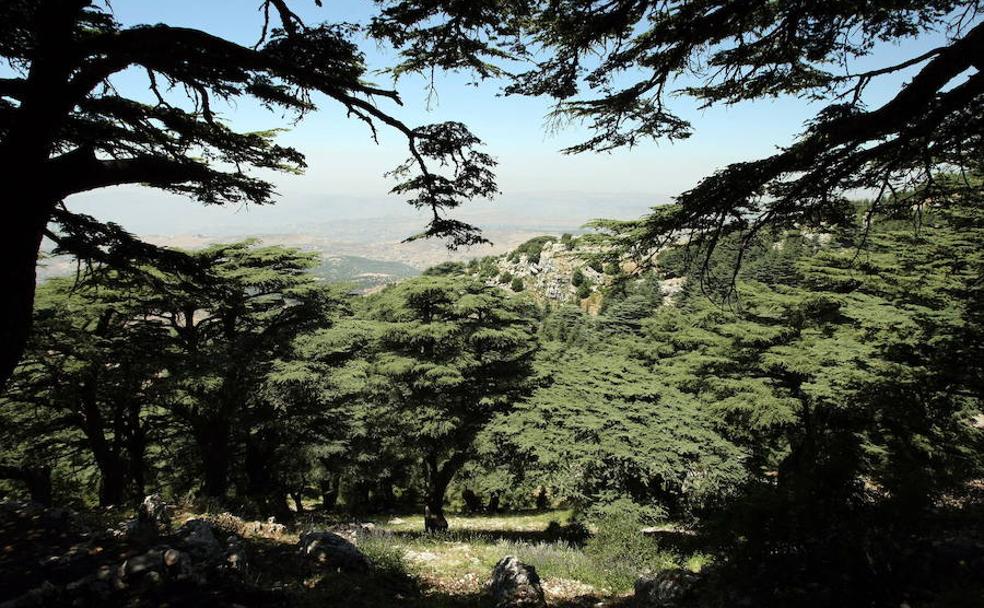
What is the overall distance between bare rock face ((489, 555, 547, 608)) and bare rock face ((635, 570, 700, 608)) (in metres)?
1.60

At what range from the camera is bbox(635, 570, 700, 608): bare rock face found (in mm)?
6289

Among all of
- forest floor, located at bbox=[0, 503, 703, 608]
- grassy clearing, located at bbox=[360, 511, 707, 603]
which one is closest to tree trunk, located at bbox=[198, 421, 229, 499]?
forest floor, located at bbox=[0, 503, 703, 608]

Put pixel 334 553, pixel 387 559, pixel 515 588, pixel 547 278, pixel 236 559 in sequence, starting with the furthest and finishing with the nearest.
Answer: pixel 547 278
pixel 387 559
pixel 334 553
pixel 515 588
pixel 236 559

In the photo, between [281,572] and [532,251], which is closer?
[281,572]

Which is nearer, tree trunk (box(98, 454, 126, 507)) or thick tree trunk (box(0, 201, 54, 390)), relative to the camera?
thick tree trunk (box(0, 201, 54, 390))

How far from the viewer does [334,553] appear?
7145mm

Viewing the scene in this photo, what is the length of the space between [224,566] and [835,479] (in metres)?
7.98

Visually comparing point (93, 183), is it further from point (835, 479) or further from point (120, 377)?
point (120, 377)

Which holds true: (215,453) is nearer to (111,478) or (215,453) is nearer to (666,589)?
(111,478)

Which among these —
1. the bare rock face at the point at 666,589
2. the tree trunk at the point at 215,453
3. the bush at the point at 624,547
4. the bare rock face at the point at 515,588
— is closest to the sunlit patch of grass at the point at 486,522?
the tree trunk at the point at 215,453

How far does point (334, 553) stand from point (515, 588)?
118 inches

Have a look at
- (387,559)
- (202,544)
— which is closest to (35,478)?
(202,544)

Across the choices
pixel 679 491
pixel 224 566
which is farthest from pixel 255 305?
pixel 679 491

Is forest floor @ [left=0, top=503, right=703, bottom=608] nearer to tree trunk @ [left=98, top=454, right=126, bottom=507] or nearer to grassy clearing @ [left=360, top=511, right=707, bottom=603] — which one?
grassy clearing @ [left=360, top=511, right=707, bottom=603]
